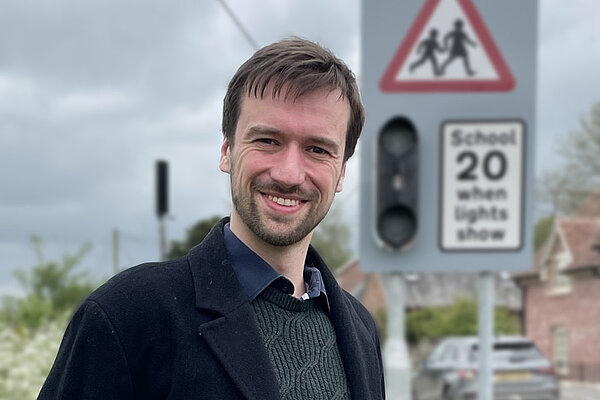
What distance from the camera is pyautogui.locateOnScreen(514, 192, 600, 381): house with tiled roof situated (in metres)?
42.9

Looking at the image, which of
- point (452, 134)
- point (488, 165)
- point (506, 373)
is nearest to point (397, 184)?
point (452, 134)

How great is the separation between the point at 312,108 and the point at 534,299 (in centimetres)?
4937

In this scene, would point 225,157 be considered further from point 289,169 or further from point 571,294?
point 571,294

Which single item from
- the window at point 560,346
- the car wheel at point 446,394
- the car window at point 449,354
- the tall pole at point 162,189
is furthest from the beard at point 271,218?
the window at point 560,346

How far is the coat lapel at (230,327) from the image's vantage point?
6.61ft

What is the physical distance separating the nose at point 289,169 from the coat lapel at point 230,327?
21 centimetres

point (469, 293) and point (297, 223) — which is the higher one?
point (297, 223)

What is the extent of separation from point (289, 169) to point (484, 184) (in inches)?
162

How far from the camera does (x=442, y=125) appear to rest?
6.20 meters

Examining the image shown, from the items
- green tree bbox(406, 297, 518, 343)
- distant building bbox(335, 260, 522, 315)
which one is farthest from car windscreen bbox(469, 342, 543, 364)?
distant building bbox(335, 260, 522, 315)

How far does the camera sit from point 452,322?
49469 millimetres

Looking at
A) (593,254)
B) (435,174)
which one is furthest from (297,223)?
(593,254)

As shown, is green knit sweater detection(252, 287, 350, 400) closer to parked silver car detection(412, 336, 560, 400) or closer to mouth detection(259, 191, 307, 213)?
mouth detection(259, 191, 307, 213)

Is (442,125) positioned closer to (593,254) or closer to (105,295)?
(105,295)
